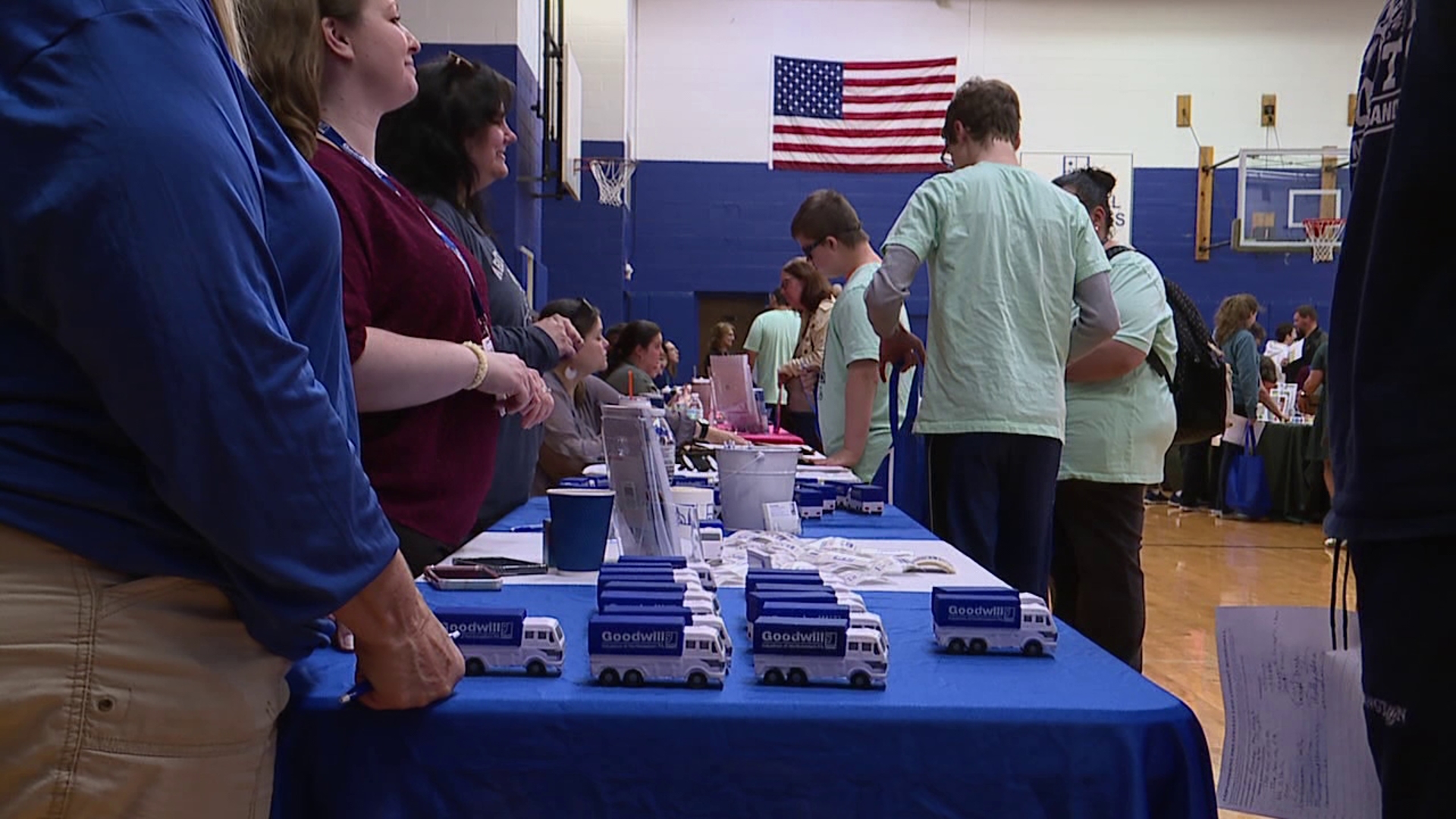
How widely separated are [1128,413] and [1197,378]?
1.39ft

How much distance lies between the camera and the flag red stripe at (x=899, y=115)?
10.6 metres

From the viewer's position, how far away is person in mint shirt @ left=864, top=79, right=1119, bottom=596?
2283 mm

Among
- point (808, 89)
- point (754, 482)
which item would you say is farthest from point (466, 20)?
point (754, 482)

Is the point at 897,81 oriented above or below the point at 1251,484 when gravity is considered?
above

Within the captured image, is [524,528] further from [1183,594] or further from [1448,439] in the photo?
[1183,594]

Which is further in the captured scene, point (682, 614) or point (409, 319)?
point (409, 319)

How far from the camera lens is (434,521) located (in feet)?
4.42

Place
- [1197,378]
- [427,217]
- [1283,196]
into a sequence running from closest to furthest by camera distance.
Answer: [427,217]
[1197,378]
[1283,196]

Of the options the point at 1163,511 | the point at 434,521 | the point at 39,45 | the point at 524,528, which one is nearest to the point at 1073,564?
the point at 524,528

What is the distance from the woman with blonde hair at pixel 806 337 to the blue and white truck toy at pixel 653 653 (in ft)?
12.3

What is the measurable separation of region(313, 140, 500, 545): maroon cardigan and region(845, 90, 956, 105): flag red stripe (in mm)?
9702

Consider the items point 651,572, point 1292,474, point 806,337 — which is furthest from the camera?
point 1292,474

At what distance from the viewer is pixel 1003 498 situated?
7.59 ft

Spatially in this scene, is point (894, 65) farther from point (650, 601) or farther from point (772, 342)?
point (650, 601)
